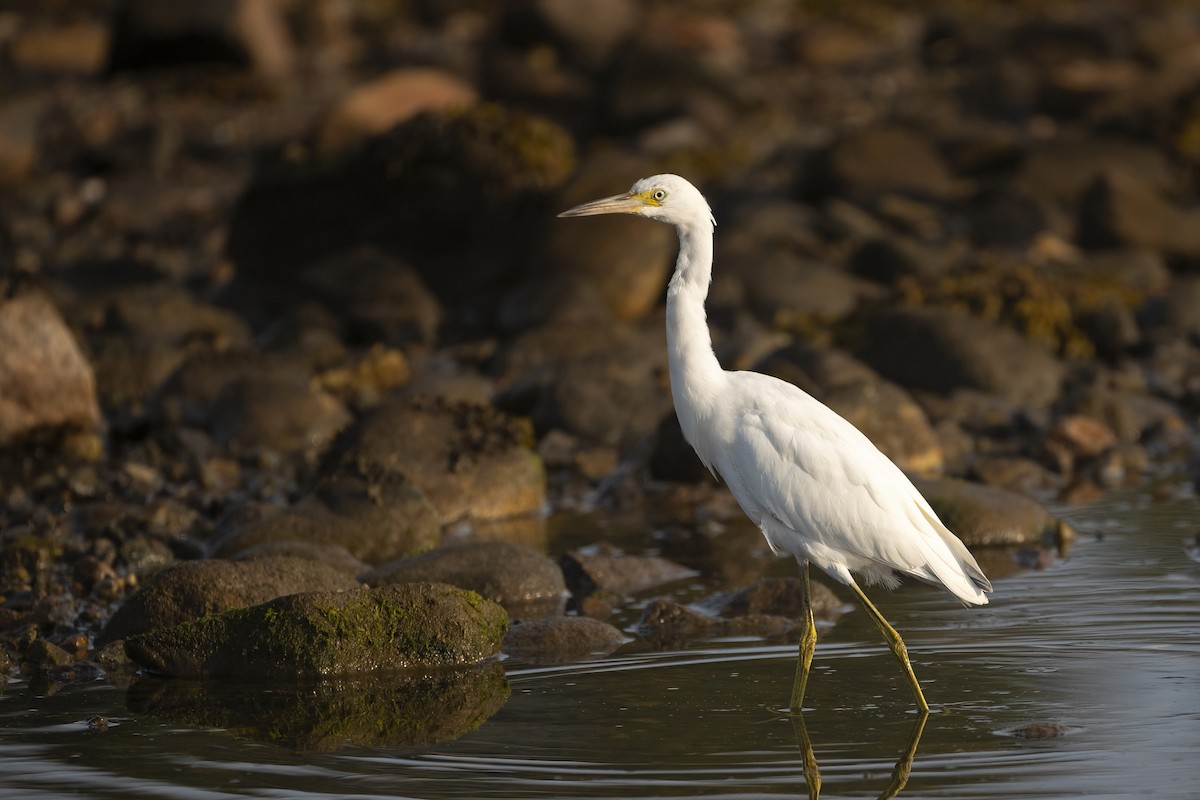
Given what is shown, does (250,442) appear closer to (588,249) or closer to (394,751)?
(588,249)

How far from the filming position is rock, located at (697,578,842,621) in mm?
9648

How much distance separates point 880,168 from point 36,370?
516 inches

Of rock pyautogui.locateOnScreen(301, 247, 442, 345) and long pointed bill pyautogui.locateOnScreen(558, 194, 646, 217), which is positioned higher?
rock pyautogui.locateOnScreen(301, 247, 442, 345)

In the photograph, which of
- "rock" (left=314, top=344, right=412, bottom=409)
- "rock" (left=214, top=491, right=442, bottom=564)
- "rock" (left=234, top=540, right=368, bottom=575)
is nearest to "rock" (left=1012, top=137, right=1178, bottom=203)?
"rock" (left=314, top=344, right=412, bottom=409)

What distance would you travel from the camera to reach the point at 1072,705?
746cm

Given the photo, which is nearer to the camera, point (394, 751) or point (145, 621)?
point (394, 751)

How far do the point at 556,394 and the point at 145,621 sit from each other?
6460mm

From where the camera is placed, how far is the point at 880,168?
23547 mm

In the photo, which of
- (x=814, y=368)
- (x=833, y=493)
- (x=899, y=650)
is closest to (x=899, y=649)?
(x=899, y=650)

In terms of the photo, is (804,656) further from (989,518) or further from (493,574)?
(989,518)

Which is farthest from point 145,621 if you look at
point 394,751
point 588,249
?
point 588,249

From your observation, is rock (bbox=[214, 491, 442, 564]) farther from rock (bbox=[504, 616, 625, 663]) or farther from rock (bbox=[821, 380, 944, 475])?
rock (bbox=[821, 380, 944, 475])

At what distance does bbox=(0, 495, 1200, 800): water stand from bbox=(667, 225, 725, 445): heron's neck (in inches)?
53.4

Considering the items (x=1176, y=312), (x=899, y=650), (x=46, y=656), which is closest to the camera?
(x=899, y=650)
